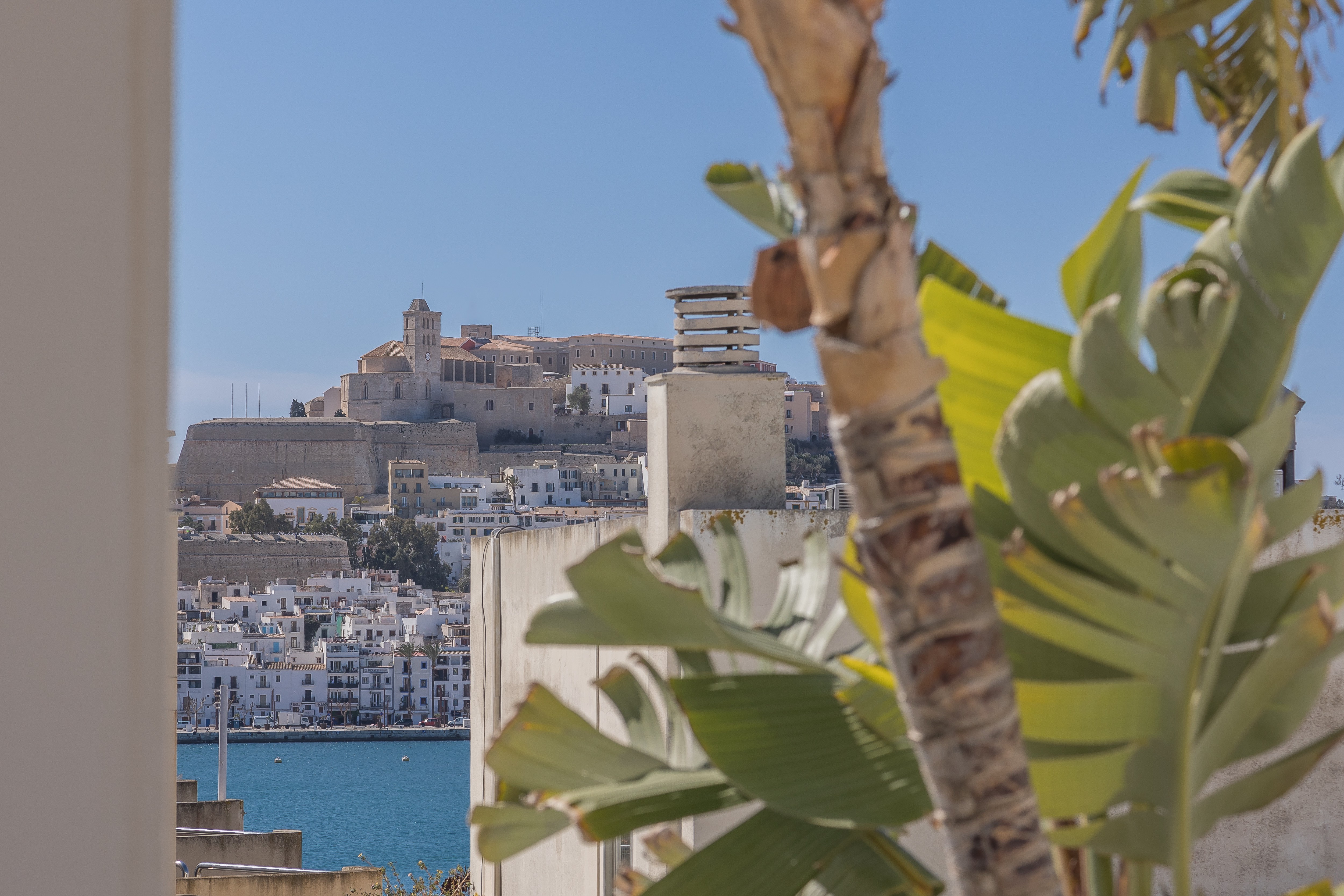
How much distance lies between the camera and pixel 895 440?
0.74 m

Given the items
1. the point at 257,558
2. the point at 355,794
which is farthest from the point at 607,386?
the point at 355,794

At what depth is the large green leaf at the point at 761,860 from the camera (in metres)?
0.99

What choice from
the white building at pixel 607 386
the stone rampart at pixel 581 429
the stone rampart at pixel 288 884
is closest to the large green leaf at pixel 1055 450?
the stone rampart at pixel 288 884

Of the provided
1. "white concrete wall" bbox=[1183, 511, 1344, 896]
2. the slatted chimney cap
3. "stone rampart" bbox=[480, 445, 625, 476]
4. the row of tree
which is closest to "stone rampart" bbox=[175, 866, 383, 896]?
the slatted chimney cap

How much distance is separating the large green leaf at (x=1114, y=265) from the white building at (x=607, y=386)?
4841cm

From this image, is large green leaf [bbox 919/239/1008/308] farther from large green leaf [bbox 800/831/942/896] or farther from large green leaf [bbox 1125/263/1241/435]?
large green leaf [bbox 800/831/942/896]

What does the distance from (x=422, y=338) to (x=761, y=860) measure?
50.0 meters

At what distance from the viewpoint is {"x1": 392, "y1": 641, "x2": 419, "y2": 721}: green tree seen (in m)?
33.6

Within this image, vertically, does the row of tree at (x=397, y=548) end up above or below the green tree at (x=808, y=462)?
below

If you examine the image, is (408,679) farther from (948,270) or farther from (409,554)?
(948,270)

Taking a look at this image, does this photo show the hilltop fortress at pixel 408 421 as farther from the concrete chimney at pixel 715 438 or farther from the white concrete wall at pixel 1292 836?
the white concrete wall at pixel 1292 836

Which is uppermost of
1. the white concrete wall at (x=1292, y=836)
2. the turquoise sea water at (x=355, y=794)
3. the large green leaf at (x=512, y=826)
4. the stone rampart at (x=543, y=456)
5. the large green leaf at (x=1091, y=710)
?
the stone rampart at (x=543, y=456)

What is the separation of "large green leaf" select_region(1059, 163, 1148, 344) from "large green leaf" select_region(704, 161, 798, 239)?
21cm

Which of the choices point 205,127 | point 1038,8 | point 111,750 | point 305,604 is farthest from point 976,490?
point 305,604
